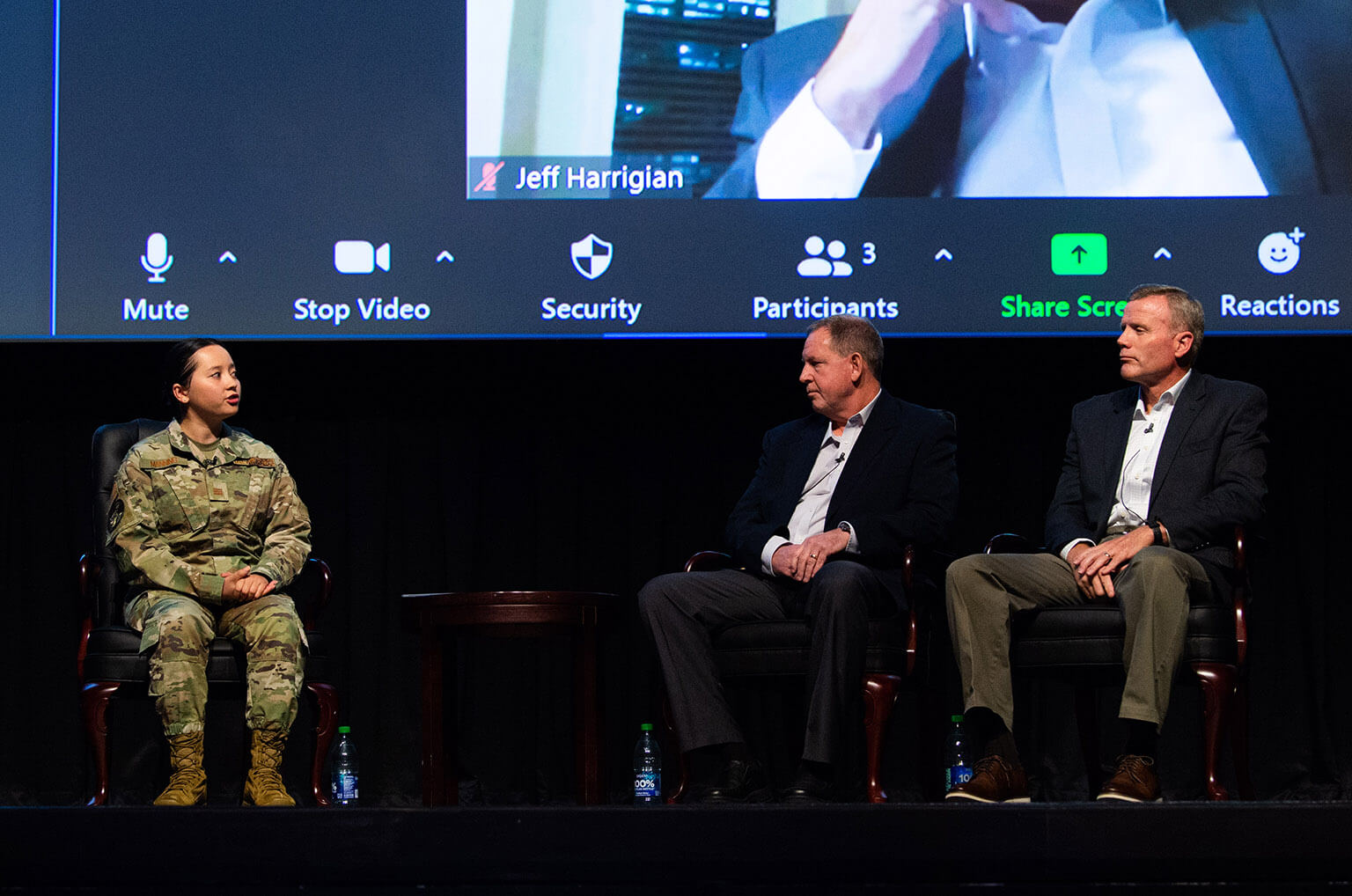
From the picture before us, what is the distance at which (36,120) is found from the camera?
416 centimetres

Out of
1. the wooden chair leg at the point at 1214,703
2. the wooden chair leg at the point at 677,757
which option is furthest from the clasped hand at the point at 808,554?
the wooden chair leg at the point at 1214,703

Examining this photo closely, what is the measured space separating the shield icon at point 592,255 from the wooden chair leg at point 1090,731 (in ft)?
5.41

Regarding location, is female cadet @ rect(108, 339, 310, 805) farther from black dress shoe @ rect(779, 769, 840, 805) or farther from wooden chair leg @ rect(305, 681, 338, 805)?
black dress shoe @ rect(779, 769, 840, 805)

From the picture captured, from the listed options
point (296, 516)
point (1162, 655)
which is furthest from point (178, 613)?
point (1162, 655)

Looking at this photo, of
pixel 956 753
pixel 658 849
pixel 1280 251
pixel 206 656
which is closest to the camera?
pixel 658 849

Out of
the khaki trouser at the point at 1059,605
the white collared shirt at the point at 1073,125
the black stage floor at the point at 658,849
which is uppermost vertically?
the white collared shirt at the point at 1073,125

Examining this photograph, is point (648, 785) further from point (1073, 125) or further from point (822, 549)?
point (1073, 125)

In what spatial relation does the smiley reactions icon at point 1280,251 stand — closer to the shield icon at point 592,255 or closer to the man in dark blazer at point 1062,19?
the man in dark blazer at point 1062,19

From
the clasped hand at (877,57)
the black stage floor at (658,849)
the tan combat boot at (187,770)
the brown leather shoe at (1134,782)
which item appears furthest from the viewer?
the clasped hand at (877,57)

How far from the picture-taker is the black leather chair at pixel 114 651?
3387 mm

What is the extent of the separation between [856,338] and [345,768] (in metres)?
1.98

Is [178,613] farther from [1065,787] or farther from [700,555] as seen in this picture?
[1065,787]

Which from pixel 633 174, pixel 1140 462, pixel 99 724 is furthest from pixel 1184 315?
pixel 99 724

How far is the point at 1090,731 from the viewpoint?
3.66 metres
